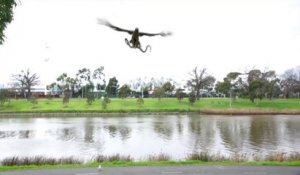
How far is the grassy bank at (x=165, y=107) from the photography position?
75562mm

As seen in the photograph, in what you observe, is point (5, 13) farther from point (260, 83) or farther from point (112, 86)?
point (112, 86)

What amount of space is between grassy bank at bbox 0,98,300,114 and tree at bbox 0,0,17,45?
6151cm

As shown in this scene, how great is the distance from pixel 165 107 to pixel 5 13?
6675 cm

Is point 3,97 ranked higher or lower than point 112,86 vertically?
lower

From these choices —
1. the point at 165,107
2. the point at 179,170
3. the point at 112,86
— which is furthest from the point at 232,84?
the point at 179,170

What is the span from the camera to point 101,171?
16516 millimetres

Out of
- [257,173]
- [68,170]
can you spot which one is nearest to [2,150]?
[68,170]

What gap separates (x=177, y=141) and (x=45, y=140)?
11076mm

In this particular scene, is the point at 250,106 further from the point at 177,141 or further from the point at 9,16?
the point at 9,16

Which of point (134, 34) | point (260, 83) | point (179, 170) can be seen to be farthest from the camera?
point (260, 83)

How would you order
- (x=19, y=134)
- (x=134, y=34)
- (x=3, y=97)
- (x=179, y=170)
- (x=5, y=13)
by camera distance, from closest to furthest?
(x=134, y=34), (x=5, y=13), (x=179, y=170), (x=19, y=134), (x=3, y=97)

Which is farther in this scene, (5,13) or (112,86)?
(112,86)

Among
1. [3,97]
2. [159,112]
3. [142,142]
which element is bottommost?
[142,142]

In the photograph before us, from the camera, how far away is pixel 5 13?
50.1 feet
